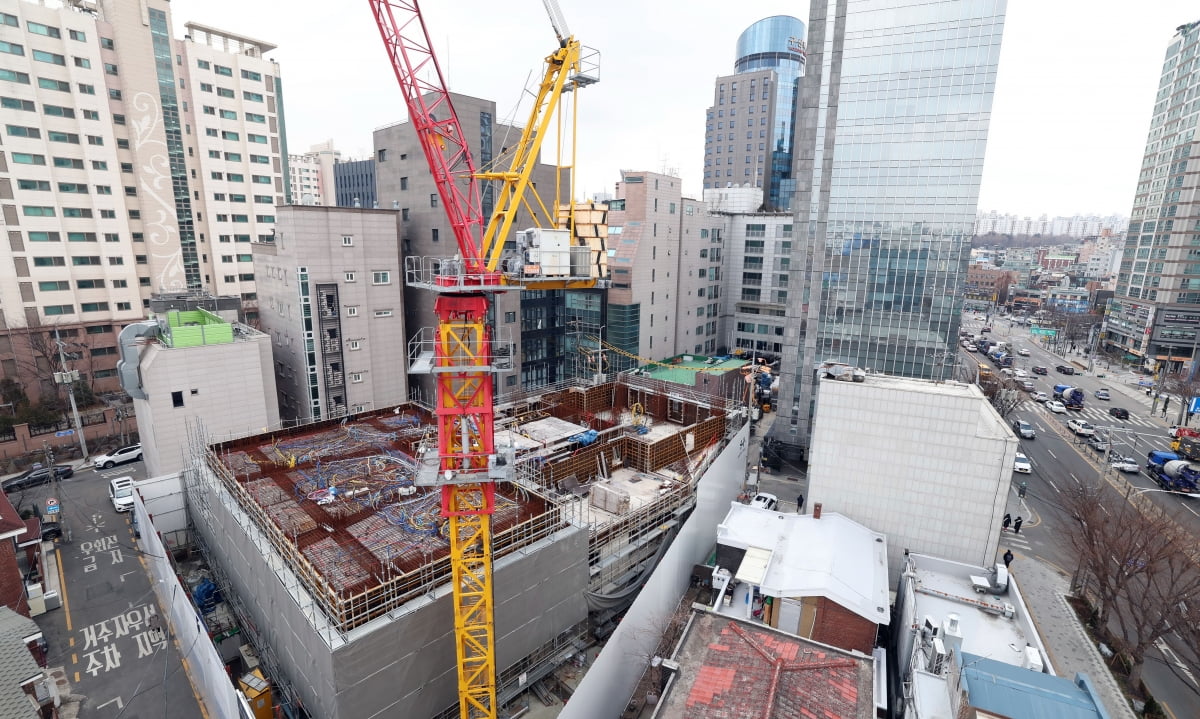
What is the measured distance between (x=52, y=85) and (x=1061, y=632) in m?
75.5

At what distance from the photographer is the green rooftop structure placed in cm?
2987

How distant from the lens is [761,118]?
104625mm

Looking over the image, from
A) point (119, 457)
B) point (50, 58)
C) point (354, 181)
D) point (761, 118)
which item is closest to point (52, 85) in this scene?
point (50, 58)

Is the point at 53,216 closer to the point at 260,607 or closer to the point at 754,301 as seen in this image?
the point at 260,607

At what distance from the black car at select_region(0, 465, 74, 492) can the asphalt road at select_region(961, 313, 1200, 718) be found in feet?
196

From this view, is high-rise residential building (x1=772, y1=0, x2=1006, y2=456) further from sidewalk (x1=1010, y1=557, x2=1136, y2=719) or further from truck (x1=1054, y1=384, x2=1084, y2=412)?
truck (x1=1054, y1=384, x2=1084, y2=412)

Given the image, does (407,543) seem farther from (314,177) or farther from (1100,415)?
(314,177)

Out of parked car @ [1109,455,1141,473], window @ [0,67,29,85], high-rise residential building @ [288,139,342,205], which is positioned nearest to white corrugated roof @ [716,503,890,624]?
parked car @ [1109,455,1141,473]

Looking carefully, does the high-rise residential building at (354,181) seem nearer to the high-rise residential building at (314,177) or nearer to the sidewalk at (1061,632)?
the high-rise residential building at (314,177)

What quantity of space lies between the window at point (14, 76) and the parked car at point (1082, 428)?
9135cm

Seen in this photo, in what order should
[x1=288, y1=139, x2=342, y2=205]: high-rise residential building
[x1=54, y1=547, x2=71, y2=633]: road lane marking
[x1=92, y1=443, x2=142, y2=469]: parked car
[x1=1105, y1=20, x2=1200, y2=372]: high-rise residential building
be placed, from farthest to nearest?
[x1=288, y1=139, x2=342, y2=205]: high-rise residential building → [x1=1105, y1=20, x2=1200, y2=372]: high-rise residential building → [x1=92, y1=443, x2=142, y2=469]: parked car → [x1=54, y1=547, x2=71, y2=633]: road lane marking

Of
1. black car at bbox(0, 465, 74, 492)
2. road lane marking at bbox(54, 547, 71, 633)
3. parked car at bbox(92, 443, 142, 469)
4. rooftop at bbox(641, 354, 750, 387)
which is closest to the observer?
road lane marking at bbox(54, 547, 71, 633)

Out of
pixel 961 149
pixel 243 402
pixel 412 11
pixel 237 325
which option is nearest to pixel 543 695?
pixel 412 11

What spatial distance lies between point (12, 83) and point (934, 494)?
222ft
